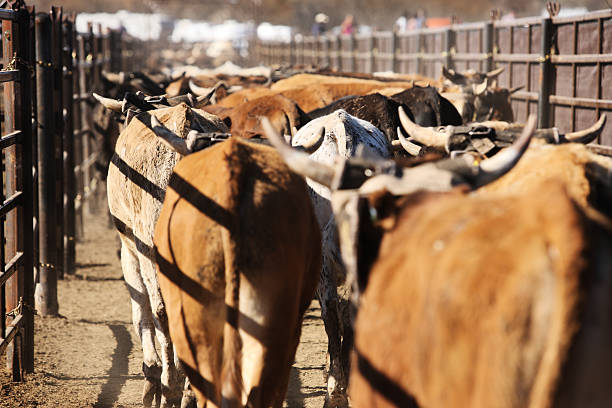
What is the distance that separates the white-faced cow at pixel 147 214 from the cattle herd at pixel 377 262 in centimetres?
1

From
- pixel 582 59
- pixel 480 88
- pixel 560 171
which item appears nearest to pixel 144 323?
pixel 560 171

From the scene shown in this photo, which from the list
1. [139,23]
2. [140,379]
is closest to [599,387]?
[140,379]

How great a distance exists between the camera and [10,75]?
224 inches

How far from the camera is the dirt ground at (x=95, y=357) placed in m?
5.82

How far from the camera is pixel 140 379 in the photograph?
6.25m

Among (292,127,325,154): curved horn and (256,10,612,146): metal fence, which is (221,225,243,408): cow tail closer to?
(292,127,325,154): curved horn

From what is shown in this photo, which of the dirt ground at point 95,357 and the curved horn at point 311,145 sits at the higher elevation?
the curved horn at point 311,145

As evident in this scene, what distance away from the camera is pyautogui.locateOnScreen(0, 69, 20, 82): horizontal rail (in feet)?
17.9

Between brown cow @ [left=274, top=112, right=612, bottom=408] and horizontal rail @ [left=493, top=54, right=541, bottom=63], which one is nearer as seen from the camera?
brown cow @ [left=274, top=112, right=612, bottom=408]

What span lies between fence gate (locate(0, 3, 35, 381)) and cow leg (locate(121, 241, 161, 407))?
82 cm

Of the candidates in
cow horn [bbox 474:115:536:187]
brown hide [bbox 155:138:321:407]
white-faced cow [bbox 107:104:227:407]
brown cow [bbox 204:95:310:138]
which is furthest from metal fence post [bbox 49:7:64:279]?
cow horn [bbox 474:115:536:187]

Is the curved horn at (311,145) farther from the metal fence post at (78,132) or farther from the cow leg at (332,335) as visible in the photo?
the metal fence post at (78,132)

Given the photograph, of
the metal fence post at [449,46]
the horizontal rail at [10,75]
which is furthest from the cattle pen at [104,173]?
the metal fence post at [449,46]

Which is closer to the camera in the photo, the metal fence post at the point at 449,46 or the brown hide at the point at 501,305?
the brown hide at the point at 501,305
